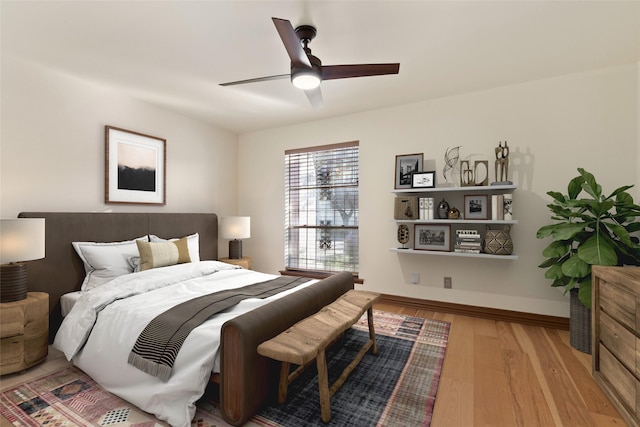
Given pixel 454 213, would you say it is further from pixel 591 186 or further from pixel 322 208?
pixel 322 208

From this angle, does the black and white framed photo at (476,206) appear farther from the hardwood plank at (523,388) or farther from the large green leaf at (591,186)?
the hardwood plank at (523,388)

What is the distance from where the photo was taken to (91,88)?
3080 mm

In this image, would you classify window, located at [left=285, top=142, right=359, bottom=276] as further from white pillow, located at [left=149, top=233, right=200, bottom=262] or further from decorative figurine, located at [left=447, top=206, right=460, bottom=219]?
white pillow, located at [left=149, top=233, right=200, bottom=262]

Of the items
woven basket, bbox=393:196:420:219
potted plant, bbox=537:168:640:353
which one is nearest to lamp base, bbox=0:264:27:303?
woven basket, bbox=393:196:420:219

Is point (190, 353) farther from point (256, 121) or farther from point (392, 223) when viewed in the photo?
point (256, 121)

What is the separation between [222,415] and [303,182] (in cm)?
330

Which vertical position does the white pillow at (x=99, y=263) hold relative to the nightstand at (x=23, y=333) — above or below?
above

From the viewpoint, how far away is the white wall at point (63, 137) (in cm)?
256

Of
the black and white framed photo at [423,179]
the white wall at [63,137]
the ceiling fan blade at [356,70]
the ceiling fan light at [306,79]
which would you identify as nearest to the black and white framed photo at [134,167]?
the white wall at [63,137]

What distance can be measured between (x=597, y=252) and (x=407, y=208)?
170 cm

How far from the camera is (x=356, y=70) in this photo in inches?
81.2

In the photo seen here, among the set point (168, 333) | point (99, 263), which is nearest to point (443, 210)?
point (168, 333)

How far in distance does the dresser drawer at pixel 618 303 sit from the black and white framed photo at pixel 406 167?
199 centimetres

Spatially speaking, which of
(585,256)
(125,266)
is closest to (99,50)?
(125,266)
